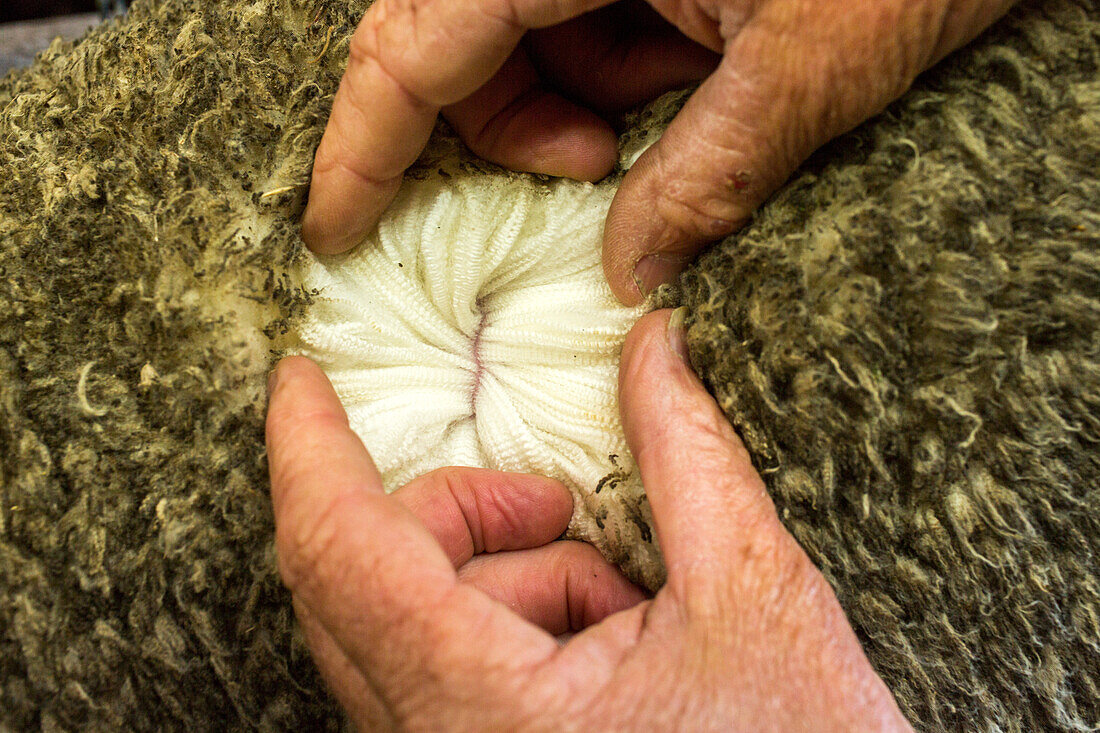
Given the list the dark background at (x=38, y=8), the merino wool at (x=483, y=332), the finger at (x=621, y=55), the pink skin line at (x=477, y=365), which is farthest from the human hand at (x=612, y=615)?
the dark background at (x=38, y=8)

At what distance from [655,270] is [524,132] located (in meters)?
0.26

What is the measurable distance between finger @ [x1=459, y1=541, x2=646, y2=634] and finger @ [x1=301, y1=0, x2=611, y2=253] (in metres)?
0.48

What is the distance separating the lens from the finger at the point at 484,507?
918 millimetres

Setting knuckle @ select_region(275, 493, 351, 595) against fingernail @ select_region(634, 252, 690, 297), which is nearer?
knuckle @ select_region(275, 493, 351, 595)

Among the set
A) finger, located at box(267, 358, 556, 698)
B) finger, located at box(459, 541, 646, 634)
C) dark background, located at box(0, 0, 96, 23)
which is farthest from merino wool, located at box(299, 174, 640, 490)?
dark background, located at box(0, 0, 96, 23)

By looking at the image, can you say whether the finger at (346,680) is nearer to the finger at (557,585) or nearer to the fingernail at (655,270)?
the finger at (557,585)

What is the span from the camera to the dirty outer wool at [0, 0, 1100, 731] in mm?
755

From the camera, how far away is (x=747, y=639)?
704mm

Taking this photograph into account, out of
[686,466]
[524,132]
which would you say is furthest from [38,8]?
[686,466]

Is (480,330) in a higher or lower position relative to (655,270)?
lower

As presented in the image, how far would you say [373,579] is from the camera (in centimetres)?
68

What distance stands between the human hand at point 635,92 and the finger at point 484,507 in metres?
0.27

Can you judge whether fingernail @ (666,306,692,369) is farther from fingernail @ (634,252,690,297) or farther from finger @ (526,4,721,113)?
finger @ (526,4,721,113)

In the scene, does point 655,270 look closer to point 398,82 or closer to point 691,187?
point 691,187
